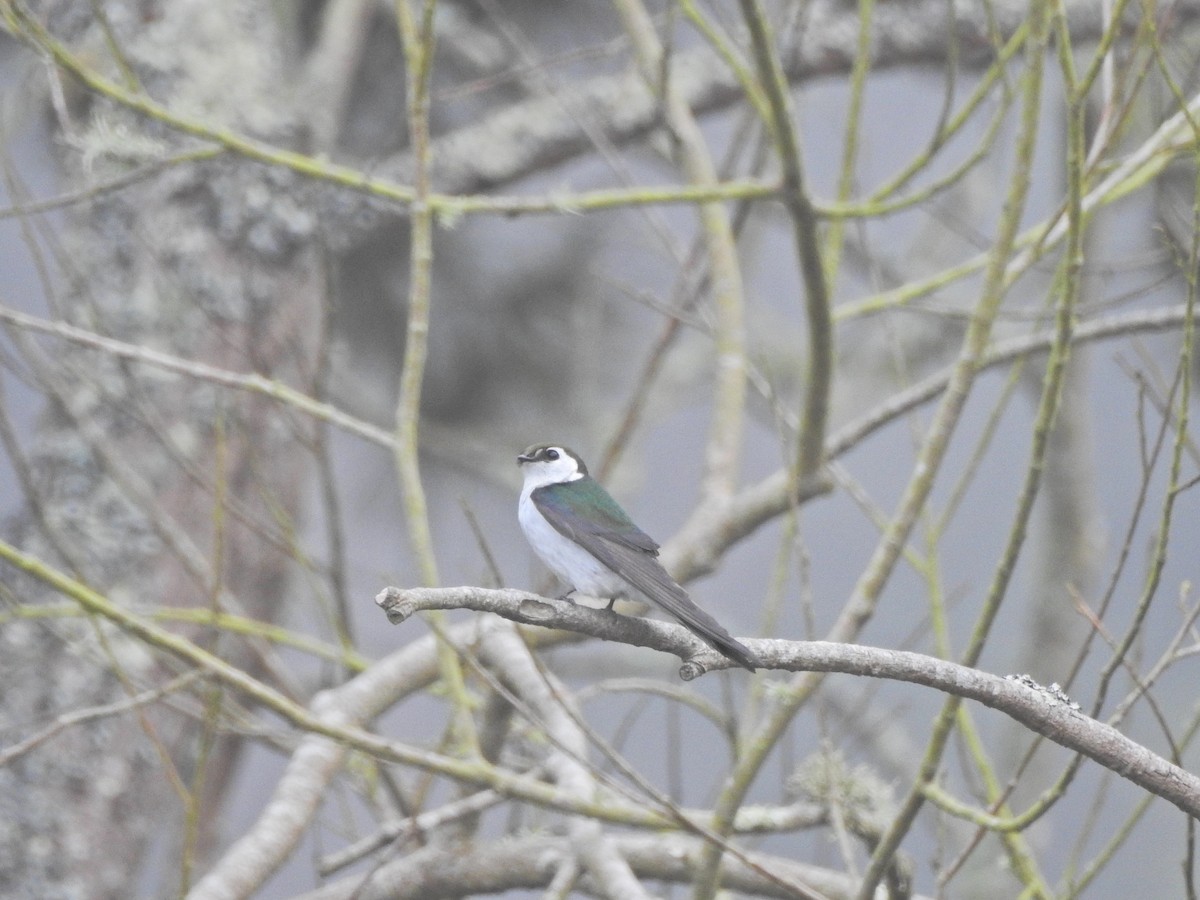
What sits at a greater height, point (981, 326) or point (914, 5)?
point (914, 5)

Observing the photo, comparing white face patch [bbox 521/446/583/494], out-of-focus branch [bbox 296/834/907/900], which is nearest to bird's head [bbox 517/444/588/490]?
white face patch [bbox 521/446/583/494]

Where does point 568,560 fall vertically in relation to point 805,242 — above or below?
below

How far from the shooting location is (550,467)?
160 cm

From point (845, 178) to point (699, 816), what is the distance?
0.97m

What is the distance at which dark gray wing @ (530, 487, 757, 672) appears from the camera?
102 cm

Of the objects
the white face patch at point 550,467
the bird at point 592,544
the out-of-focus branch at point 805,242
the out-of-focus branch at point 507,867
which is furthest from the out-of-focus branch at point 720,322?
the bird at point 592,544

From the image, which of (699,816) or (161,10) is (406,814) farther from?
(161,10)

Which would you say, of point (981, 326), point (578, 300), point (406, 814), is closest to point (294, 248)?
point (578, 300)

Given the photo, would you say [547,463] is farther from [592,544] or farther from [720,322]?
A: [720,322]

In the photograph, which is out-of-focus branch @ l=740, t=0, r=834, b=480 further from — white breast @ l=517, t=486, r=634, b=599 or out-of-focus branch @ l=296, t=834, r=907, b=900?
out-of-focus branch @ l=296, t=834, r=907, b=900

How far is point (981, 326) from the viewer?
1694 millimetres

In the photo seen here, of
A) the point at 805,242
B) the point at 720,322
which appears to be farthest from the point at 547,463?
the point at 720,322

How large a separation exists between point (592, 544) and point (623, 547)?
0.03 meters

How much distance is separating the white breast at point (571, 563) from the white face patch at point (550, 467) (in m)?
0.13
